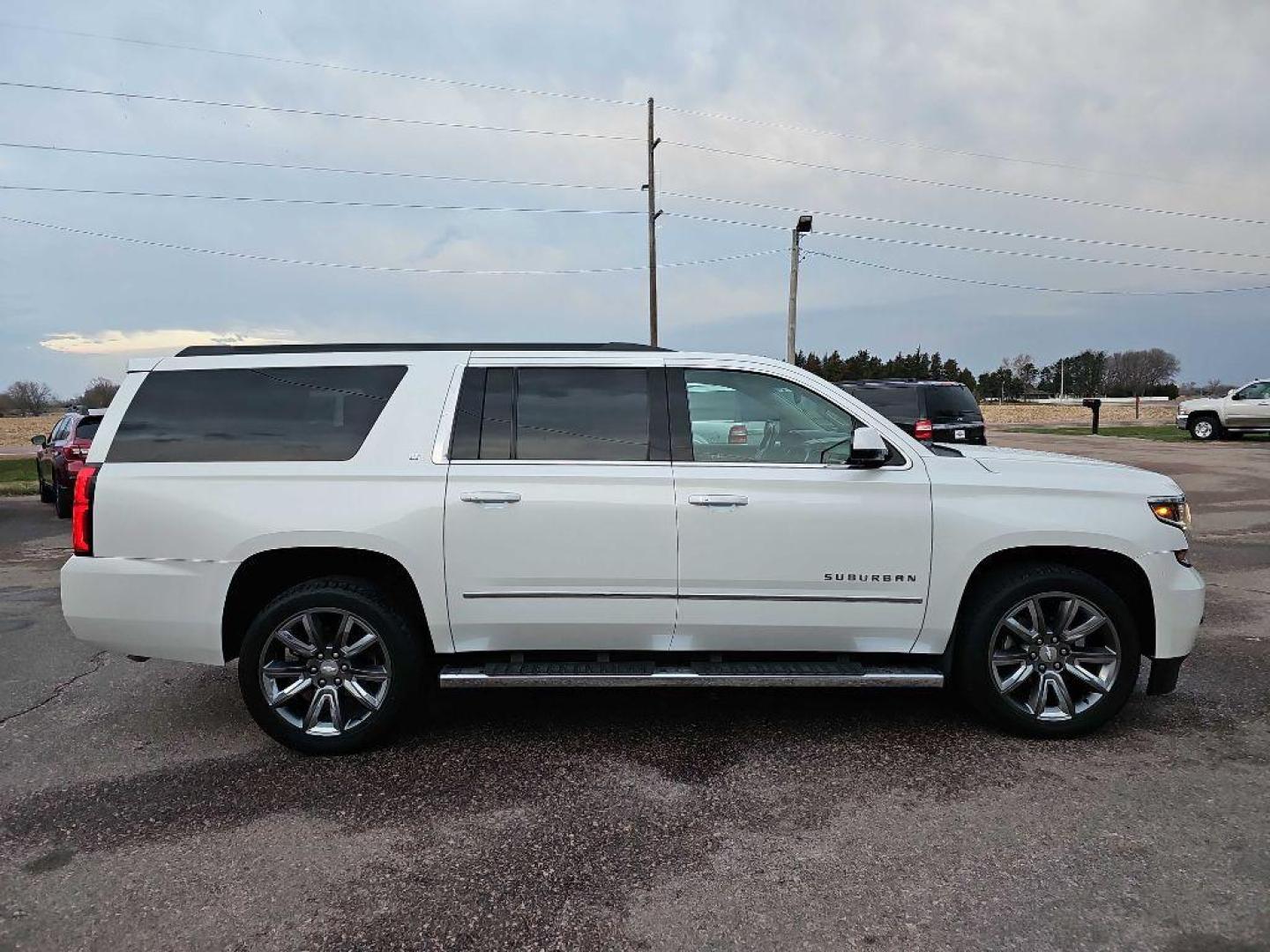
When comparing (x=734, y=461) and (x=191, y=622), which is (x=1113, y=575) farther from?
(x=191, y=622)

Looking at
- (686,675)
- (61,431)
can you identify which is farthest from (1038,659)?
(61,431)

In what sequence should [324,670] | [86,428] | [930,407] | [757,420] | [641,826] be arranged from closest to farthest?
[641,826]
[324,670]
[757,420]
[86,428]
[930,407]

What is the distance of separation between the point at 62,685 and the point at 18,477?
682 inches

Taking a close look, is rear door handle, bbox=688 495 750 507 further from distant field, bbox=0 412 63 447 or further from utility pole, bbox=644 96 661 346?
distant field, bbox=0 412 63 447

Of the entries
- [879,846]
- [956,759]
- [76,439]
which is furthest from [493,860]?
[76,439]

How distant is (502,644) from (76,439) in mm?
10490

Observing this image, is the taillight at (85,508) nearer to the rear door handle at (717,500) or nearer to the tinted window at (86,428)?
the rear door handle at (717,500)

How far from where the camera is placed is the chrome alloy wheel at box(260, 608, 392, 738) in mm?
3947

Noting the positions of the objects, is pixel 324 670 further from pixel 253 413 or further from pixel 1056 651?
pixel 1056 651

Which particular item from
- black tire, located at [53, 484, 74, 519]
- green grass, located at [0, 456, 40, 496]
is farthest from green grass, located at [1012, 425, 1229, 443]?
green grass, located at [0, 456, 40, 496]

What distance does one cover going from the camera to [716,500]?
3887 mm

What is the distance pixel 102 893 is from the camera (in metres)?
2.89

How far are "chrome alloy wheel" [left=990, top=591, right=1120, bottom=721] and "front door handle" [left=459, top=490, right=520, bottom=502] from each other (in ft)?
7.64

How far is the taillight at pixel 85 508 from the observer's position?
3916 mm
